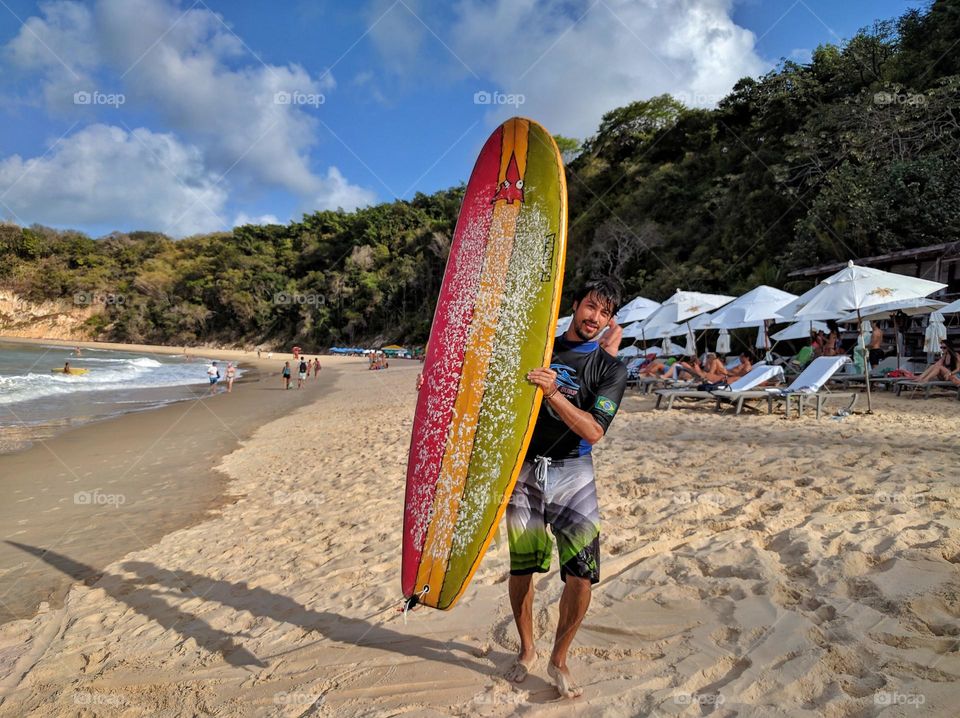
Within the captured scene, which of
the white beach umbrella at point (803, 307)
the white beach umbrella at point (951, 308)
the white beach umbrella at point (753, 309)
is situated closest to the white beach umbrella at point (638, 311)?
the white beach umbrella at point (753, 309)

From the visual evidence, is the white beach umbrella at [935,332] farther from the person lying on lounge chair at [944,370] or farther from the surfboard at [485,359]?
the surfboard at [485,359]

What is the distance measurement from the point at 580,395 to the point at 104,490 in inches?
239

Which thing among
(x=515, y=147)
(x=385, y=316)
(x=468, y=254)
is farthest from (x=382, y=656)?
(x=385, y=316)

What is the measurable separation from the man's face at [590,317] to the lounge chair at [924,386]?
9171mm

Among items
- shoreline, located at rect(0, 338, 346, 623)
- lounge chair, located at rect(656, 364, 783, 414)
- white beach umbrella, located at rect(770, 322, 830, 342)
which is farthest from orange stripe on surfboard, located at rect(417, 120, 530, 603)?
white beach umbrella, located at rect(770, 322, 830, 342)

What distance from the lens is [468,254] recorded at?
98.0 inches

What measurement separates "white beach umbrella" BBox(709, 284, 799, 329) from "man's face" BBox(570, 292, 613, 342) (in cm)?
995

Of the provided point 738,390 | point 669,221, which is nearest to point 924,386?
point 738,390

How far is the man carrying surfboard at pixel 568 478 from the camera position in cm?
181

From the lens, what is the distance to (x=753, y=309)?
10828 millimetres

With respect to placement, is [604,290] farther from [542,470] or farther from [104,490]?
[104,490]

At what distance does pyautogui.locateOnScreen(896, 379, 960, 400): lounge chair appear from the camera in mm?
8336

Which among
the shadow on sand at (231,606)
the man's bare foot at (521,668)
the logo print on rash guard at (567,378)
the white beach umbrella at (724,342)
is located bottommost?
the shadow on sand at (231,606)

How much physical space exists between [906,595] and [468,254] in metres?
2.32
